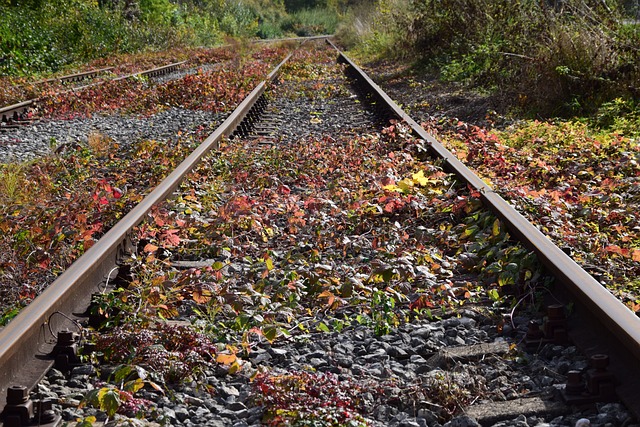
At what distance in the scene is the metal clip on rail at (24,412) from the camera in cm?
288

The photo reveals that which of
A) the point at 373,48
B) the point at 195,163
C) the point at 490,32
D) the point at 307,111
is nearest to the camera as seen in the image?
the point at 195,163

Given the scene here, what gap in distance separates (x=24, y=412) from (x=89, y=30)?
2434cm

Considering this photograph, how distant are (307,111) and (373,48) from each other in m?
13.3

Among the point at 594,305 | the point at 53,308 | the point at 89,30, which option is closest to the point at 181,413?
the point at 53,308

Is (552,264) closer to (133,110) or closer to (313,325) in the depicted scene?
(313,325)

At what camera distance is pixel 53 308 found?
364 centimetres

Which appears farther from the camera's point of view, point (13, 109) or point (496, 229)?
point (13, 109)

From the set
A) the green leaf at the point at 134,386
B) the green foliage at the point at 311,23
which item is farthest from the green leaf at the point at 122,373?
the green foliage at the point at 311,23

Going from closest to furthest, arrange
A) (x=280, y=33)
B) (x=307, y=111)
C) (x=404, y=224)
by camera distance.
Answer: (x=404, y=224)
(x=307, y=111)
(x=280, y=33)

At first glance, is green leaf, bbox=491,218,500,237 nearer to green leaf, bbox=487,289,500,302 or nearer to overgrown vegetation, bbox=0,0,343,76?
green leaf, bbox=487,289,500,302

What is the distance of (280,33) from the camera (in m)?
56.0

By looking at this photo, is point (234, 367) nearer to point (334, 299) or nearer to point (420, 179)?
point (334, 299)

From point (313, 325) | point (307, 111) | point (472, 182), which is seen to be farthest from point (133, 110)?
point (313, 325)

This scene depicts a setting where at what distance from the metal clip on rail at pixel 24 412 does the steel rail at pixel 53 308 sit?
0.23 ft
